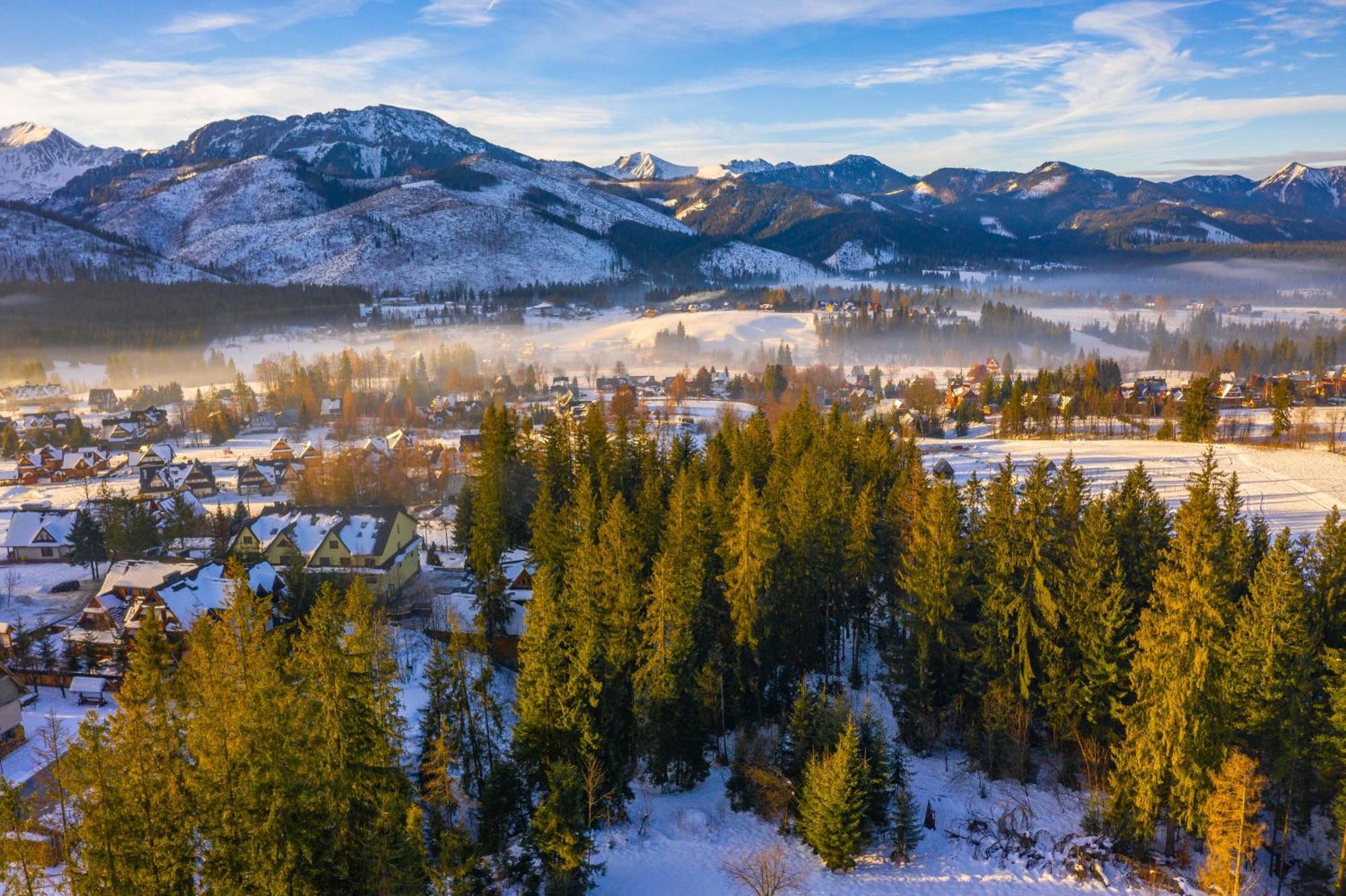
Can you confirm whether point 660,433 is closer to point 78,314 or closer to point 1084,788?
point 1084,788

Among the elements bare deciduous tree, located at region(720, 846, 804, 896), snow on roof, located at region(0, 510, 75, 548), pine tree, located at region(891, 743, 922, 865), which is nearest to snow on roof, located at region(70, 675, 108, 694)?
bare deciduous tree, located at region(720, 846, 804, 896)

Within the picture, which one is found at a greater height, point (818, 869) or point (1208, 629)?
point (1208, 629)

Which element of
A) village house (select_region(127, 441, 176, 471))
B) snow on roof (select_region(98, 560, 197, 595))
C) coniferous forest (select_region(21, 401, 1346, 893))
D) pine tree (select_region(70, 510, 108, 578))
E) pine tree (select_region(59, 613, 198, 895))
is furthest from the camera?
village house (select_region(127, 441, 176, 471))

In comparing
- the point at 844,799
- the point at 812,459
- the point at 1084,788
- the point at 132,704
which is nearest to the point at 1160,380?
the point at 812,459

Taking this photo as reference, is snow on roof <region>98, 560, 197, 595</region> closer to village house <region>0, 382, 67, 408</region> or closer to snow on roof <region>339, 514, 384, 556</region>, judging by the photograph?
snow on roof <region>339, 514, 384, 556</region>

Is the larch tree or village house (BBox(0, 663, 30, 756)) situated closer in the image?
the larch tree

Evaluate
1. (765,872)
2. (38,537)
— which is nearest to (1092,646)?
(765,872)

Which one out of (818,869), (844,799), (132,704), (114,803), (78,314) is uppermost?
(78,314)

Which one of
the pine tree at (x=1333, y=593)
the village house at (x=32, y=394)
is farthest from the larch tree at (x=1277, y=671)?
the village house at (x=32, y=394)
